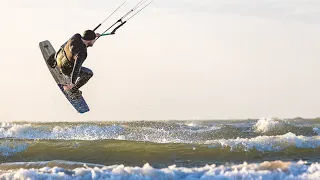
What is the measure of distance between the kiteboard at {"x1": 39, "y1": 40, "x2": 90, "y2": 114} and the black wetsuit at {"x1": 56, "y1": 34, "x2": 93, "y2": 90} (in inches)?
57.5

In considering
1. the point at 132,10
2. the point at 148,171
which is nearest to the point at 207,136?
the point at 132,10

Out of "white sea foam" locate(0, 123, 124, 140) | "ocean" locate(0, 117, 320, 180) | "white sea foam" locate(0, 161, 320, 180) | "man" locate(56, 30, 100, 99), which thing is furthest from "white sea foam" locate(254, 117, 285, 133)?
"white sea foam" locate(0, 161, 320, 180)

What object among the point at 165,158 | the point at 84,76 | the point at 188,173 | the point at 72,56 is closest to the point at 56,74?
the point at 84,76

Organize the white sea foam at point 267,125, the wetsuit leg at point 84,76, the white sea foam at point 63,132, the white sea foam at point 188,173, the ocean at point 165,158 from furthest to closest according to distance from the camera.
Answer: the white sea foam at point 63,132 < the white sea foam at point 267,125 < the wetsuit leg at point 84,76 < the ocean at point 165,158 < the white sea foam at point 188,173

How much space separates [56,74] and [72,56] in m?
3.31

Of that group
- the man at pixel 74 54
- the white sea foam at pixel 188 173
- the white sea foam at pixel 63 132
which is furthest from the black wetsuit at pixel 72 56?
the white sea foam at pixel 63 132

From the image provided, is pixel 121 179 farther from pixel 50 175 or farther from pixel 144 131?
pixel 144 131

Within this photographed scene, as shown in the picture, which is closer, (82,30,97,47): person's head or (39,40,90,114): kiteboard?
(82,30,97,47): person's head

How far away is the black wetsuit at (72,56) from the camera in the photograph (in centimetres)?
1486

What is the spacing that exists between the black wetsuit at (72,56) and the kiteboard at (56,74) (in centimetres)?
146

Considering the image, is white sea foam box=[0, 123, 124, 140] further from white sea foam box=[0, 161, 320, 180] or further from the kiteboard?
white sea foam box=[0, 161, 320, 180]

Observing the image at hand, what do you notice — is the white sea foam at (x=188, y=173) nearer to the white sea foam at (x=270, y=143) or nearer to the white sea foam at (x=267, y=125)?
the white sea foam at (x=270, y=143)

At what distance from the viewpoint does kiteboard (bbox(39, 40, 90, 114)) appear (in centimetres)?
1754

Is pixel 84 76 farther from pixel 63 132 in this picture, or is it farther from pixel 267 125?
pixel 63 132
